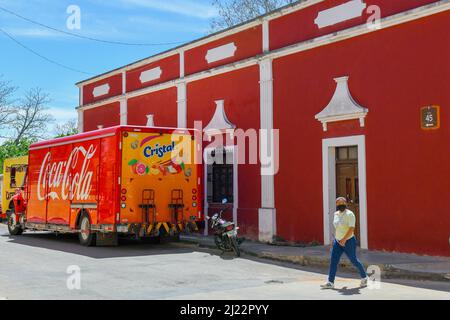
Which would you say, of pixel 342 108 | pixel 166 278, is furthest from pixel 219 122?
pixel 166 278

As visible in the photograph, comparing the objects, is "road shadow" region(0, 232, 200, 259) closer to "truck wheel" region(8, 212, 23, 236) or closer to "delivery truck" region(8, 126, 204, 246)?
"delivery truck" region(8, 126, 204, 246)

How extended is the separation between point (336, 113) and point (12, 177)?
1582cm

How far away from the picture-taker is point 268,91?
1672 cm

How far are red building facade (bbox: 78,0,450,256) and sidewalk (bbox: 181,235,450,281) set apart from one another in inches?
21.3

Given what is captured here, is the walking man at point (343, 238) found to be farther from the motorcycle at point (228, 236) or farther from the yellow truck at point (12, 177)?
the yellow truck at point (12, 177)

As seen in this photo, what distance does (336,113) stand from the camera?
47.7 ft

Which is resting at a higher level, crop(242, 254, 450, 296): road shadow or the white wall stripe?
the white wall stripe

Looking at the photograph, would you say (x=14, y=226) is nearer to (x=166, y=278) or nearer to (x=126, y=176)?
(x=126, y=176)

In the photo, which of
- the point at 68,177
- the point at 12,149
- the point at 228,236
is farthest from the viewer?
the point at 12,149

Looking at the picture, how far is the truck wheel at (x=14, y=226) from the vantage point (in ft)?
65.4

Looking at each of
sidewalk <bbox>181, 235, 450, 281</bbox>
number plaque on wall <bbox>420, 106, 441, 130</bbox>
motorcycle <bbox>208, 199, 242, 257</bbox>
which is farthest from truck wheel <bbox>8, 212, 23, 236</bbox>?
number plaque on wall <bbox>420, 106, 441, 130</bbox>

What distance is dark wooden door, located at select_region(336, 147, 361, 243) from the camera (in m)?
14.5

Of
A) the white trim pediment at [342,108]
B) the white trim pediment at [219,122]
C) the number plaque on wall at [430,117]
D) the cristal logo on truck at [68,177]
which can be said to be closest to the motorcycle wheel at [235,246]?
the white trim pediment at [342,108]
